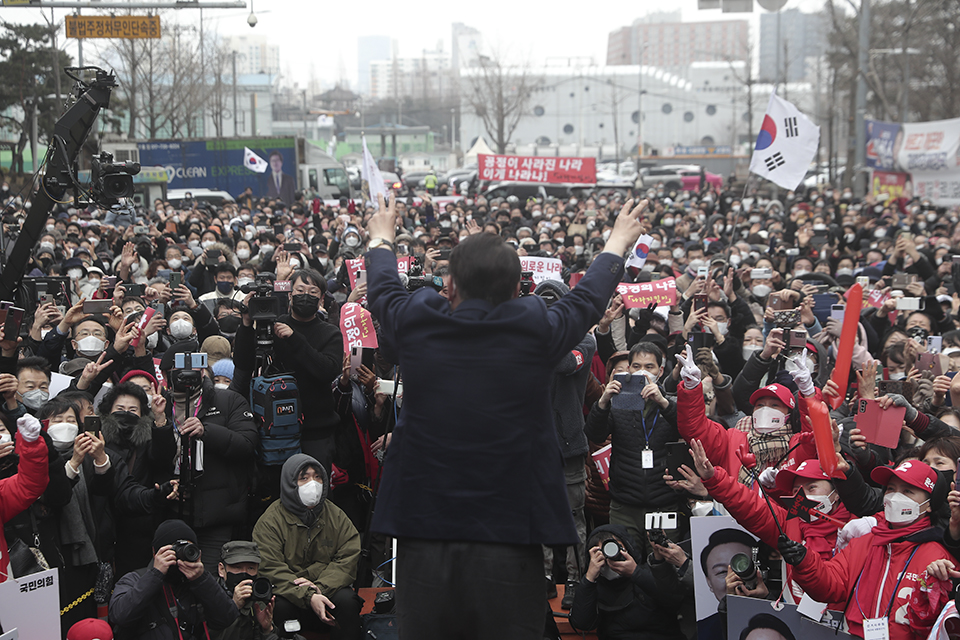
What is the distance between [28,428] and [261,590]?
139 centimetres

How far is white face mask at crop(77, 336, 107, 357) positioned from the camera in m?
7.24

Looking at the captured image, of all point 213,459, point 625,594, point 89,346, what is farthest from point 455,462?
point 89,346

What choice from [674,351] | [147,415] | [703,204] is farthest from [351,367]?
[703,204]

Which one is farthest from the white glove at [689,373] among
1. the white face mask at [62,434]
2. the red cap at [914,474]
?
the white face mask at [62,434]

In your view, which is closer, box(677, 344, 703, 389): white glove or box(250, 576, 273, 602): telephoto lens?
box(677, 344, 703, 389): white glove

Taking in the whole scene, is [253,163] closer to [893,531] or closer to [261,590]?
[261,590]

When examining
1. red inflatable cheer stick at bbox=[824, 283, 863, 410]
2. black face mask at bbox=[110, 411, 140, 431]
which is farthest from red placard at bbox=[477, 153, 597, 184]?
red inflatable cheer stick at bbox=[824, 283, 863, 410]

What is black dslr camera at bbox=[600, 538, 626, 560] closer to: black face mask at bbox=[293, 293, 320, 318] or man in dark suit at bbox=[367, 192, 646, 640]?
black face mask at bbox=[293, 293, 320, 318]

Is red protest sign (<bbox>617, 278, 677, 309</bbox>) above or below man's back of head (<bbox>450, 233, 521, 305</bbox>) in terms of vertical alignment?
below

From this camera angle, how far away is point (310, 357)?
554 centimetres

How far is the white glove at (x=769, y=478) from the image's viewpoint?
481 cm

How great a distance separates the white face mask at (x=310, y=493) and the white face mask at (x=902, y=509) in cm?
295

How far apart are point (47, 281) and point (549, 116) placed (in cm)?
7968

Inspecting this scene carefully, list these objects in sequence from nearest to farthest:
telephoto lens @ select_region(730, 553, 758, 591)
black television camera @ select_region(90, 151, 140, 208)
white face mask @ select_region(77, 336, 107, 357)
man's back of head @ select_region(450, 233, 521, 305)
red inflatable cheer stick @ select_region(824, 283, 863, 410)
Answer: man's back of head @ select_region(450, 233, 521, 305) → red inflatable cheer stick @ select_region(824, 283, 863, 410) → telephoto lens @ select_region(730, 553, 758, 591) → white face mask @ select_region(77, 336, 107, 357) → black television camera @ select_region(90, 151, 140, 208)
